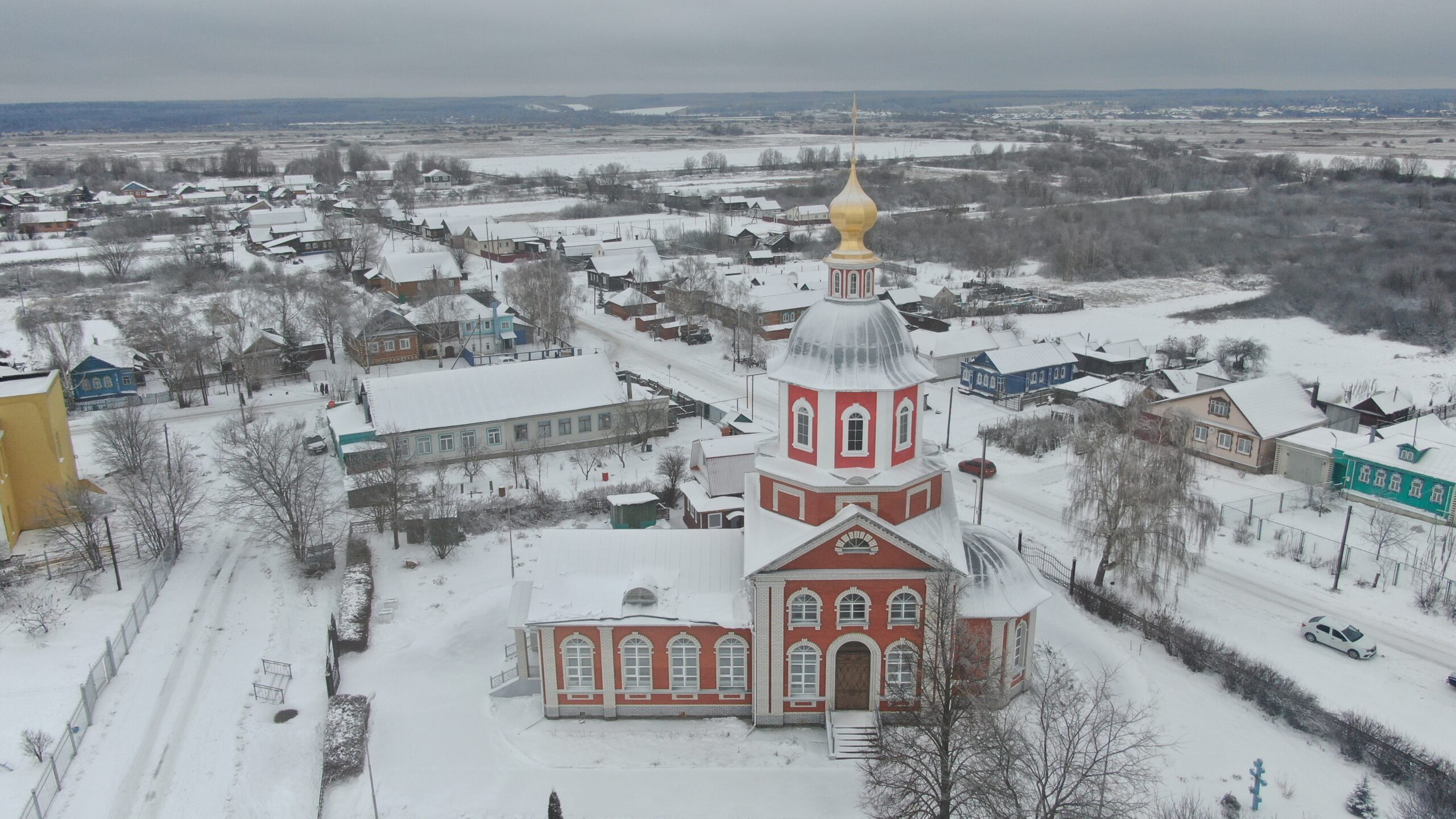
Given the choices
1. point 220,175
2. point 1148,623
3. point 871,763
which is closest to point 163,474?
point 871,763

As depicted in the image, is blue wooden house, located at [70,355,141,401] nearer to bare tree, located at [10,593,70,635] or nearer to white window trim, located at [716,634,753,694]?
bare tree, located at [10,593,70,635]

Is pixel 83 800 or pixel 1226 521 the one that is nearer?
pixel 83 800

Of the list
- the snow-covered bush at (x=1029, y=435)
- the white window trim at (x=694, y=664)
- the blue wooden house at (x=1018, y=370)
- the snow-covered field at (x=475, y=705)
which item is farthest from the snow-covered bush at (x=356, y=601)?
the blue wooden house at (x=1018, y=370)

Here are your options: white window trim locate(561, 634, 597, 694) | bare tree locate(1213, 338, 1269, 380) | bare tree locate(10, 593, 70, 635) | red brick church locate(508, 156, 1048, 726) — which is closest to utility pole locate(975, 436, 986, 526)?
red brick church locate(508, 156, 1048, 726)

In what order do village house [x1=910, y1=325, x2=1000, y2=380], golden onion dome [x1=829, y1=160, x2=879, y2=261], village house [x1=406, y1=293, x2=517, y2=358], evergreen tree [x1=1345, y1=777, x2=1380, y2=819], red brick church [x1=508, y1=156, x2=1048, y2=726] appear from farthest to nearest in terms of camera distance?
village house [x1=406, y1=293, x2=517, y2=358] < village house [x1=910, y1=325, x2=1000, y2=380] < red brick church [x1=508, y1=156, x2=1048, y2=726] < golden onion dome [x1=829, y1=160, x2=879, y2=261] < evergreen tree [x1=1345, y1=777, x2=1380, y2=819]

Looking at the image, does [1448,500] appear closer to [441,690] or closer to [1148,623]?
[1148,623]

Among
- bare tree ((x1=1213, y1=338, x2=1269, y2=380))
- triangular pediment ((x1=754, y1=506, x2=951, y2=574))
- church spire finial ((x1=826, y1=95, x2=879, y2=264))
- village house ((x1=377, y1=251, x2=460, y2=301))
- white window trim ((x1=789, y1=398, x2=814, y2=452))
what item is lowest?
bare tree ((x1=1213, y1=338, x2=1269, y2=380))
